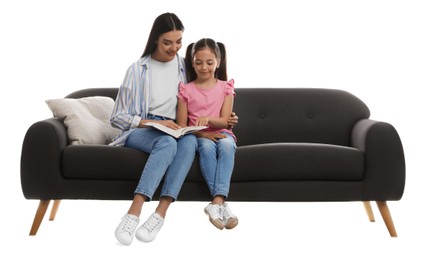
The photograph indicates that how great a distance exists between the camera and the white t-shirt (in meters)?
3.91

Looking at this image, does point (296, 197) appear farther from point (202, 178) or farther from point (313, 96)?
point (313, 96)

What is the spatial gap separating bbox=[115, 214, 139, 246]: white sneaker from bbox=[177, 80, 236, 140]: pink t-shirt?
2.33ft

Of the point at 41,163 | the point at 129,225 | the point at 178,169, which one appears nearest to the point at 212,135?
the point at 178,169

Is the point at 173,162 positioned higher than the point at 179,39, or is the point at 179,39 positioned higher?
the point at 179,39

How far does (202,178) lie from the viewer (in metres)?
3.70

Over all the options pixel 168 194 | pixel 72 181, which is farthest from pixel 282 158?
pixel 72 181

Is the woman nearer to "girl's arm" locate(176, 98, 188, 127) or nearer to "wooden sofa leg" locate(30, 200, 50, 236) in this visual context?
"girl's arm" locate(176, 98, 188, 127)

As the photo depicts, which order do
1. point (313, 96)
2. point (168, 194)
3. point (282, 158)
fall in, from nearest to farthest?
point (168, 194)
point (282, 158)
point (313, 96)

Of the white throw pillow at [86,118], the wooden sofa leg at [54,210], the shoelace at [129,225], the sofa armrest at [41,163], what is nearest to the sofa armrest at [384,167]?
the shoelace at [129,225]

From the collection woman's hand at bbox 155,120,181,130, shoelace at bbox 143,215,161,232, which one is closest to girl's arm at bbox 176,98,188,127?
woman's hand at bbox 155,120,181,130

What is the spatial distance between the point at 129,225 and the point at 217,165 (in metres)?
0.55

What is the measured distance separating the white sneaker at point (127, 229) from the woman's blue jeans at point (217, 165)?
44 centimetres

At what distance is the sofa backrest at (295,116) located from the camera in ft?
14.5

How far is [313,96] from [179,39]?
106cm
